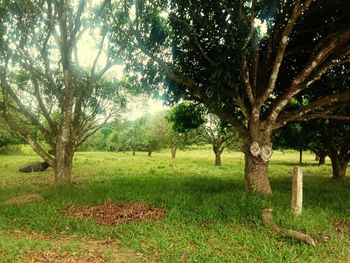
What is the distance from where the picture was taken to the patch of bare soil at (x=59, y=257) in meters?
7.52

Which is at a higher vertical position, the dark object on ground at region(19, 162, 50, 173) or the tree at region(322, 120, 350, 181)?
the tree at region(322, 120, 350, 181)

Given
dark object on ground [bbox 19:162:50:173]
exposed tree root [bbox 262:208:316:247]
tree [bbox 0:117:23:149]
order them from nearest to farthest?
exposed tree root [bbox 262:208:316:247], dark object on ground [bbox 19:162:50:173], tree [bbox 0:117:23:149]

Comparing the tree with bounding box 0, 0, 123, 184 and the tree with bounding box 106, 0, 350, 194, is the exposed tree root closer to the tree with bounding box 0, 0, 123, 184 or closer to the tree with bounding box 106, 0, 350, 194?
the tree with bounding box 106, 0, 350, 194

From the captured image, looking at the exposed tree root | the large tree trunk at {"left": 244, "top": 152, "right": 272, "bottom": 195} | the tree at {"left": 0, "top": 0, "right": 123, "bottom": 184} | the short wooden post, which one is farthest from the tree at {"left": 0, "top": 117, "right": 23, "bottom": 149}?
the short wooden post

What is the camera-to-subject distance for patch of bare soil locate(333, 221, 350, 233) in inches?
380

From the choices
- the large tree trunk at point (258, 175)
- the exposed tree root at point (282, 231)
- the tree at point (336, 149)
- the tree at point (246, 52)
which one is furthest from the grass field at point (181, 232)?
the tree at point (336, 149)

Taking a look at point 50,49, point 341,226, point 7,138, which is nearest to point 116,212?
point 341,226

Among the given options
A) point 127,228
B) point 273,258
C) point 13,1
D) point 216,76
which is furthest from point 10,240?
point 13,1

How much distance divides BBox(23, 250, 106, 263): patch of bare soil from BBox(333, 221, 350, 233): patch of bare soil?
6493 mm

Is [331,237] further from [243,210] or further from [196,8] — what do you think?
[196,8]

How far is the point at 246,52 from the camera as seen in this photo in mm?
11828

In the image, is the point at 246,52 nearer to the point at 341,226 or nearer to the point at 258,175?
the point at 258,175

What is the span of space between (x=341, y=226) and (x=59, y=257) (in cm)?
770

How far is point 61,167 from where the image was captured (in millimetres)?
15430
